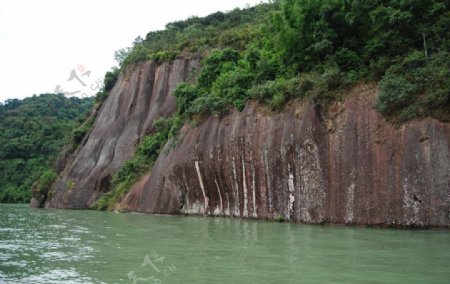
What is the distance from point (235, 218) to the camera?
23359mm

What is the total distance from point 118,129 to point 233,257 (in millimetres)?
36533

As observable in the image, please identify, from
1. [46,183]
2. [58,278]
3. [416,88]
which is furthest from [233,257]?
[46,183]

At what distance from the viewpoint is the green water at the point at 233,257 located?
834 centimetres

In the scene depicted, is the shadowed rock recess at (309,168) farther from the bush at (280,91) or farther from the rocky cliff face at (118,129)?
the rocky cliff face at (118,129)

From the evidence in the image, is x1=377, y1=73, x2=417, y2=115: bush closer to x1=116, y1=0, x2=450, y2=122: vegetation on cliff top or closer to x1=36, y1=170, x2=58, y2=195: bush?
x1=116, y1=0, x2=450, y2=122: vegetation on cliff top

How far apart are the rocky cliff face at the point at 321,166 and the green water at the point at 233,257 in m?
1.55

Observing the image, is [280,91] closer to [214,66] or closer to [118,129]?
[214,66]

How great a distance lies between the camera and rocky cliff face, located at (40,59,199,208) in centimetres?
4181

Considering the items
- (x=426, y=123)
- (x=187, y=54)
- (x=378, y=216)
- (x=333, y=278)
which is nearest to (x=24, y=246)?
(x=333, y=278)

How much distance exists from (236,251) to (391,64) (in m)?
11.9

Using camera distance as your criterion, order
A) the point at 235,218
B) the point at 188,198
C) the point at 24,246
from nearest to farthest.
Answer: the point at 24,246 → the point at 235,218 → the point at 188,198

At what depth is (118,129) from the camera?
45.3 metres

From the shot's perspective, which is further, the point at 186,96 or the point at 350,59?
the point at 186,96

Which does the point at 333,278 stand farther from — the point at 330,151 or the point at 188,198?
the point at 188,198
